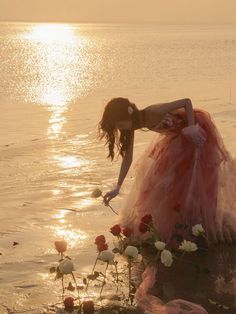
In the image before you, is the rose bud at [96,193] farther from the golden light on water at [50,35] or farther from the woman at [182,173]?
the golden light on water at [50,35]

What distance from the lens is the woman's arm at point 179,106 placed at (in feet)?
20.5

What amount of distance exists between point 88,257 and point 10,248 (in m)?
0.84

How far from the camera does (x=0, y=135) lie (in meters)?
13.6

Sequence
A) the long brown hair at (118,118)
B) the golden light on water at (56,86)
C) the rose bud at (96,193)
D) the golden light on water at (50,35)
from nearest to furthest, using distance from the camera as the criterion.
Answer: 1. the rose bud at (96,193)
2. the long brown hair at (118,118)
3. the golden light on water at (56,86)
4. the golden light on water at (50,35)

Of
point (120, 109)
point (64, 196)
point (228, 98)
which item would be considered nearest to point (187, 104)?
point (120, 109)

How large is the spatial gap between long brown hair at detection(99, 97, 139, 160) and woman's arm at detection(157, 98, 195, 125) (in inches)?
9.1

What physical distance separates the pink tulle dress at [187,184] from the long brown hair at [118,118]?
34cm

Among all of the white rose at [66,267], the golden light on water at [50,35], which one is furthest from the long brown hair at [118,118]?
the golden light on water at [50,35]

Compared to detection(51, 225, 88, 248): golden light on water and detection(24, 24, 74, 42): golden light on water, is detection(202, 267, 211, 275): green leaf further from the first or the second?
detection(24, 24, 74, 42): golden light on water

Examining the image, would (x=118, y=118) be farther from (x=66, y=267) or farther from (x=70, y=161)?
(x=70, y=161)

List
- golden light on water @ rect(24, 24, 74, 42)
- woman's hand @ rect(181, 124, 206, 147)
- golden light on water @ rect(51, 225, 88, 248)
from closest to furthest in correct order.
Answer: woman's hand @ rect(181, 124, 206, 147) → golden light on water @ rect(51, 225, 88, 248) → golden light on water @ rect(24, 24, 74, 42)

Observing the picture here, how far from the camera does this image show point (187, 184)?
6.46 meters

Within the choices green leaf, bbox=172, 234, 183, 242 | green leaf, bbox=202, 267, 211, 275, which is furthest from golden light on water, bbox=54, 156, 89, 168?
green leaf, bbox=202, 267, 211, 275

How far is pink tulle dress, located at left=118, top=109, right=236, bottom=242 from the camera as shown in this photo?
644 cm
